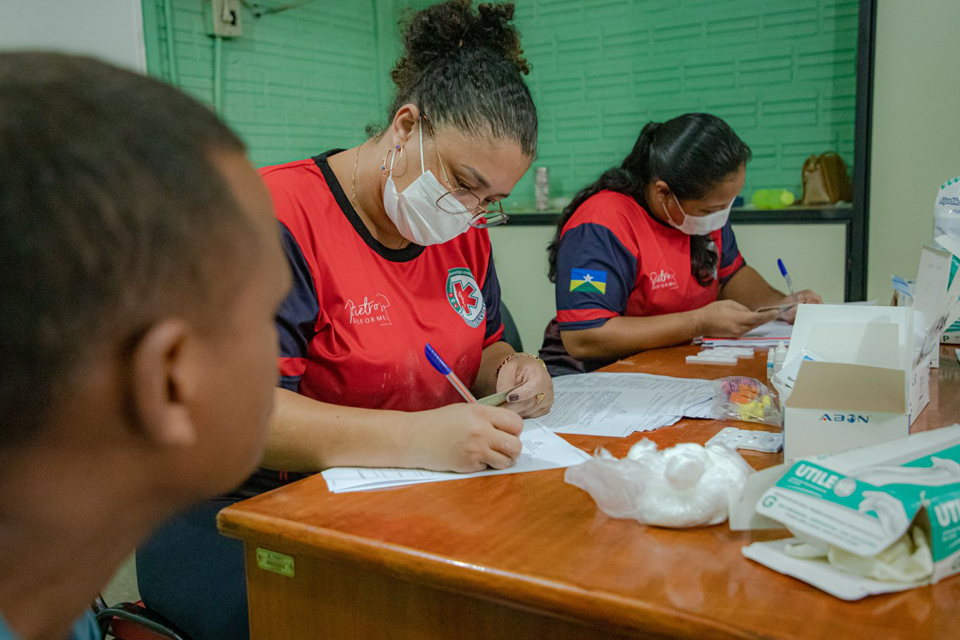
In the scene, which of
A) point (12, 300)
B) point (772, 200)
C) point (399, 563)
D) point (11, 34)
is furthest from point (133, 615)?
point (772, 200)

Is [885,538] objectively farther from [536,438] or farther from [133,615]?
[133,615]

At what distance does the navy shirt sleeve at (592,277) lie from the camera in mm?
2094

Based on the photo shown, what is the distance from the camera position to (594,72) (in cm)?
365

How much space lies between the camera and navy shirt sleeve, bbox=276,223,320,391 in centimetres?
124

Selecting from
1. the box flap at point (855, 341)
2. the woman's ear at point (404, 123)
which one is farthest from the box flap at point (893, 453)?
the woman's ear at point (404, 123)

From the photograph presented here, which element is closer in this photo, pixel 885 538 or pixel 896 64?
pixel 885 538

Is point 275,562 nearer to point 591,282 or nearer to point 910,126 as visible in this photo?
point 591,282

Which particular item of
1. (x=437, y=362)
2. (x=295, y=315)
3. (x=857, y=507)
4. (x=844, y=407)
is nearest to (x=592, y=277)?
(x=437, y=362)

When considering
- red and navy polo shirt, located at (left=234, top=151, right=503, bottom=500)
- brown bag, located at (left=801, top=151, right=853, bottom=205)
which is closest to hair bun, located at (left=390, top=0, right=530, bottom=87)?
red and navy polo shirt, located at (left=234, top=151, right=503, bottom=500)

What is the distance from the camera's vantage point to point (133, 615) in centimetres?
117

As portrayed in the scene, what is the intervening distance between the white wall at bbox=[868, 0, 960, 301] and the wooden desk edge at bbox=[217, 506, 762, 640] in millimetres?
2461

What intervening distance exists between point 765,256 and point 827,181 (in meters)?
0.38

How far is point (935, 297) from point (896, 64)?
162 cm

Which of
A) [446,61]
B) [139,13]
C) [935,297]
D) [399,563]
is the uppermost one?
[139,13]
